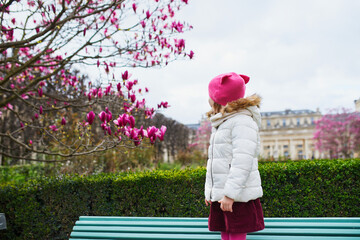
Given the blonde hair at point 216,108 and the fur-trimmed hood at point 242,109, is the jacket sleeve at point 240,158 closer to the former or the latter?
the fur-trimmed hood at point 242,109

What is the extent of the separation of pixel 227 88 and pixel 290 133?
66.1 meters

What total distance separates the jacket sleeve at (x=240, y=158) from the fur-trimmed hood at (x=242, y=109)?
13 cm

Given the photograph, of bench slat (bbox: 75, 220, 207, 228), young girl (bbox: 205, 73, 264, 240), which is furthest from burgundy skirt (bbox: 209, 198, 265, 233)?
bench slat (bbox: 75, 220, 207, 228)

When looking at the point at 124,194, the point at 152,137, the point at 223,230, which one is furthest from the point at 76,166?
the point at 223,230

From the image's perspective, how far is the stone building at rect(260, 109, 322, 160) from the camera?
63156mm

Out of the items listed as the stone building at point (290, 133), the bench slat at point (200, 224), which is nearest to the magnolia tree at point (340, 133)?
the stone building at point (290, 133)


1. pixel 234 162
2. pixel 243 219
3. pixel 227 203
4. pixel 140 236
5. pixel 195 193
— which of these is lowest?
pixel 140 236

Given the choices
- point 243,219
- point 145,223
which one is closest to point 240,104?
point 243,219

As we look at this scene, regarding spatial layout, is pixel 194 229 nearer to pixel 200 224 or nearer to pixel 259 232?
pixel 200 224

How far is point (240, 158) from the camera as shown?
2.08m

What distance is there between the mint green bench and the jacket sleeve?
2.37 ft

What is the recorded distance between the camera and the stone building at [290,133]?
63.2 meters

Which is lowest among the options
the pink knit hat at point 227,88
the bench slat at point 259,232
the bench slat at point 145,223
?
the bench slat at point 259,232

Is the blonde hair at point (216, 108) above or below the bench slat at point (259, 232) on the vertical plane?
above
